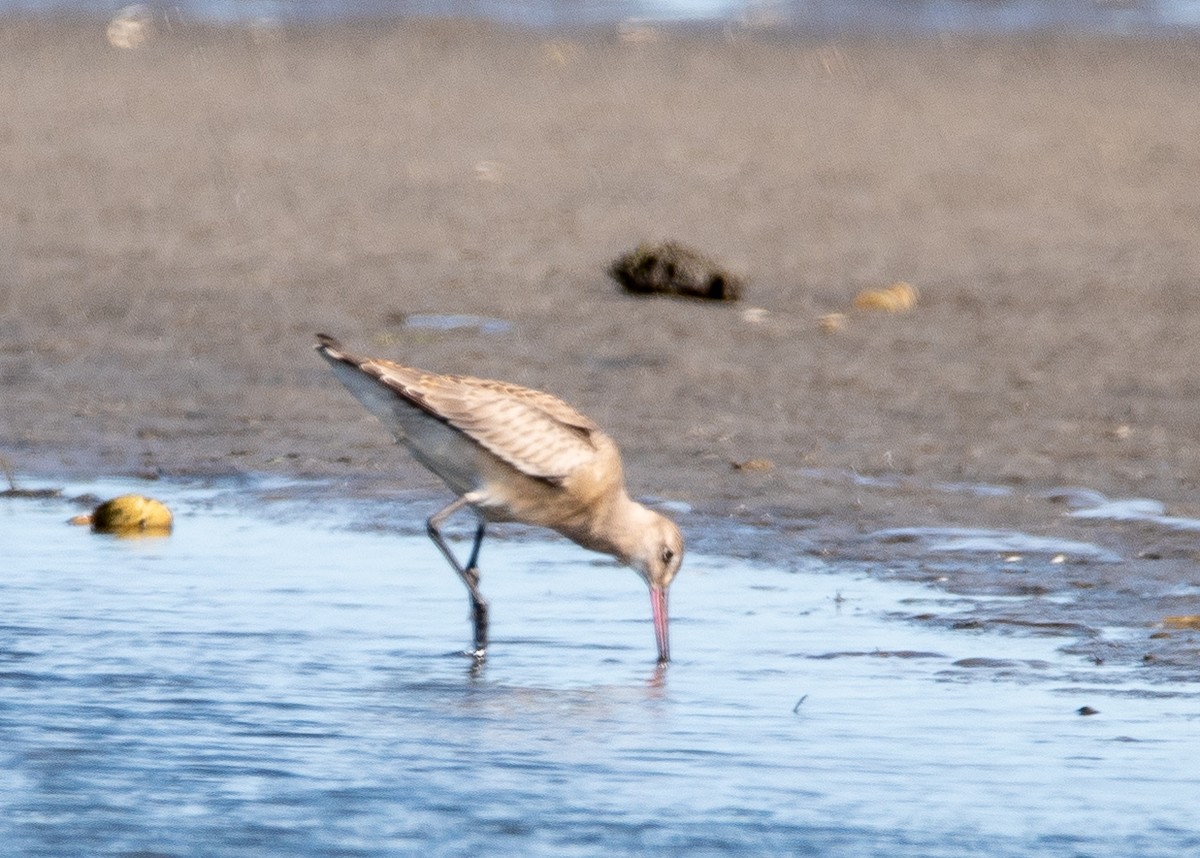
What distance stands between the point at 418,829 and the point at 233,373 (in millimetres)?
6068

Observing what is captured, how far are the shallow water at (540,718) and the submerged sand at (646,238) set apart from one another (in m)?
1.10

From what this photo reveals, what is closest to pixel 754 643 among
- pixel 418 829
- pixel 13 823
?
pixel 418 829

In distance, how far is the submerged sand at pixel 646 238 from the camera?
923cm

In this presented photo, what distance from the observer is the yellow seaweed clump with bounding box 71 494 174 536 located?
7.84 meters

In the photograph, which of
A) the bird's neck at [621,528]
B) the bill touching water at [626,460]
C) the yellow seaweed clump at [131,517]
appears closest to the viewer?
the bill touching water at [626,460]

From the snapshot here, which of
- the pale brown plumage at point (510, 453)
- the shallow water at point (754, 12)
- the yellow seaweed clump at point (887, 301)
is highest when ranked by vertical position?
the shallow water at point (754, 12)

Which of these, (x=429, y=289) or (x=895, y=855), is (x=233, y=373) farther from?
(x=895, y=855)

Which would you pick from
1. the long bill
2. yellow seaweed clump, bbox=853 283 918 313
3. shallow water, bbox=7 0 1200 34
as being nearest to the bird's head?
the long bill

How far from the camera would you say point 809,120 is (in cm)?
1877

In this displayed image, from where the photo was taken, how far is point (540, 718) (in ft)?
18.9

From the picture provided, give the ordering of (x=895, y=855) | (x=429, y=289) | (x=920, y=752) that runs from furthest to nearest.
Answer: (x=429, y=289) → (x=920, y=752) → (x=895, y=855)

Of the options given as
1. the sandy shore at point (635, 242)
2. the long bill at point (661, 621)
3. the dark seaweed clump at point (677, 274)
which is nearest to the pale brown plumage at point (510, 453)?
the long bill at point (661, 621)

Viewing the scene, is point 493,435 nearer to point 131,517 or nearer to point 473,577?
point 473,577

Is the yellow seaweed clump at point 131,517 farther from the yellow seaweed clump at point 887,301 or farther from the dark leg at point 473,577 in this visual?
the yellow seaweed clump at point 887,301
